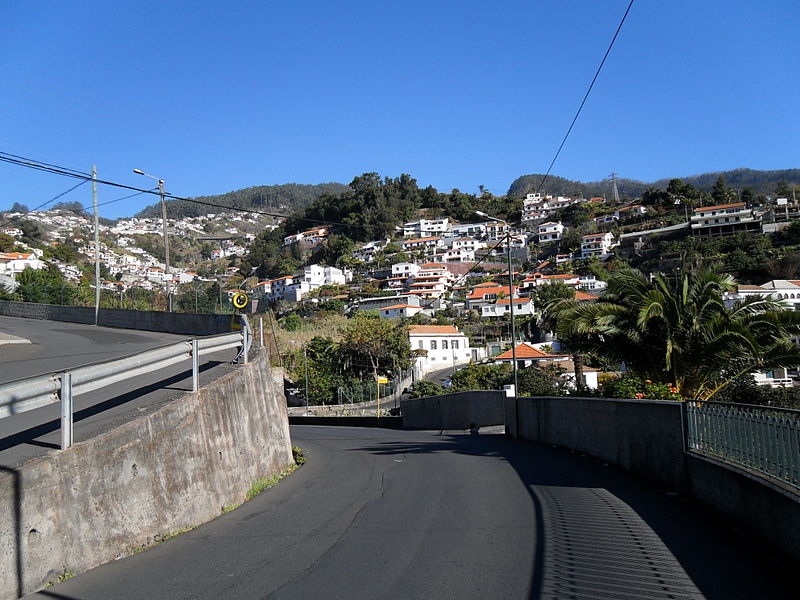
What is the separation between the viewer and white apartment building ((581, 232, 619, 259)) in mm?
140375

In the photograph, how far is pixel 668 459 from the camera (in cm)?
1051

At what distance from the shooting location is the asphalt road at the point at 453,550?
233 inches

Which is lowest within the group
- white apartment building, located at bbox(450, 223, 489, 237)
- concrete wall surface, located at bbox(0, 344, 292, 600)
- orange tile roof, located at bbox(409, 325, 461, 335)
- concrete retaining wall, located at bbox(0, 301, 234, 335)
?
concrete wall surface, located at bbox(0, 344, 292, 600)

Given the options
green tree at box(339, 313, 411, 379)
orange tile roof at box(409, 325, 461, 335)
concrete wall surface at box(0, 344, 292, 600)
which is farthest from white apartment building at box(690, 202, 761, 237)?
concrete wall surface at box(0, 344, 292, 600)

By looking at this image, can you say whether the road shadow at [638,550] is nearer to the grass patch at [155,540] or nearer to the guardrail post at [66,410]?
the grass patch at [155,540]

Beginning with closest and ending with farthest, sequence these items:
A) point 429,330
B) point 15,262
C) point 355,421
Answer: point 355,421 < point 429,330 < point 15,262

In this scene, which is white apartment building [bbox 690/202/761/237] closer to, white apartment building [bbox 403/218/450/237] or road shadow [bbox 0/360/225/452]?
white apartment building [bbox 403/218/450/237]

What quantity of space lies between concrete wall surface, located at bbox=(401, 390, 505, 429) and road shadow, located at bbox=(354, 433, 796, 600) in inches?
605

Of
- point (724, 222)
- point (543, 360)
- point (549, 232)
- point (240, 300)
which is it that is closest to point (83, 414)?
point (240, 300)

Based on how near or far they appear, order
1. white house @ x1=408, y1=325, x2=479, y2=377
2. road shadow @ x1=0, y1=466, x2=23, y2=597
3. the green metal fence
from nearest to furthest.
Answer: road shadow @ x1=0, y1=466, x2=23, y2=597, the green metal fence, white house @ x1=408, y1=325, x2=479, y2=377

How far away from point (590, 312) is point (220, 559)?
13547 mm

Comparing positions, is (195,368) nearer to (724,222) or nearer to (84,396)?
(84,396)

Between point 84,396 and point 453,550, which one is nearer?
point 453,550

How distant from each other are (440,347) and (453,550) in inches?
3110
